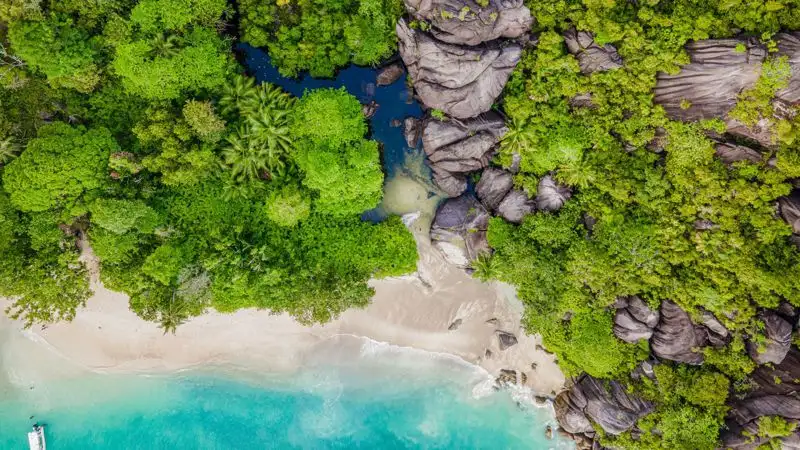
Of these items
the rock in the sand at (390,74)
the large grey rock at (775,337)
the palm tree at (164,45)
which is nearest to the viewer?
the large grey rock at (775,337)

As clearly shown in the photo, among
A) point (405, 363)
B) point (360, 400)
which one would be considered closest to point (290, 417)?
point (360, 400)

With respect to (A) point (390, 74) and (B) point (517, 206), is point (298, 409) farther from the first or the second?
(A) point (390, 74)

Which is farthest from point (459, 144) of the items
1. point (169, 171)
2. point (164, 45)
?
point (164, 45)

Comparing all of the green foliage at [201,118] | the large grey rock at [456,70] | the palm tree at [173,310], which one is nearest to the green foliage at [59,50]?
the green foliage at [201,118]

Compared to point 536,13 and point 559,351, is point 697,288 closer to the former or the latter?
point 559,351

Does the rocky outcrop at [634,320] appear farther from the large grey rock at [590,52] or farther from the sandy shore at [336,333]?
the large grey rock at [590,52]

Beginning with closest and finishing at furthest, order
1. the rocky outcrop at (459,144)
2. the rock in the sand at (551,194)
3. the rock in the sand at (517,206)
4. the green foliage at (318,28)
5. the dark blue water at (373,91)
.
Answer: the green foliage at (318,28) < the rock in the sand at (551,194) < the rocky outcrop at (459,144) < the rock in the sand at (517,206) < the dark blue water at (373,91)
